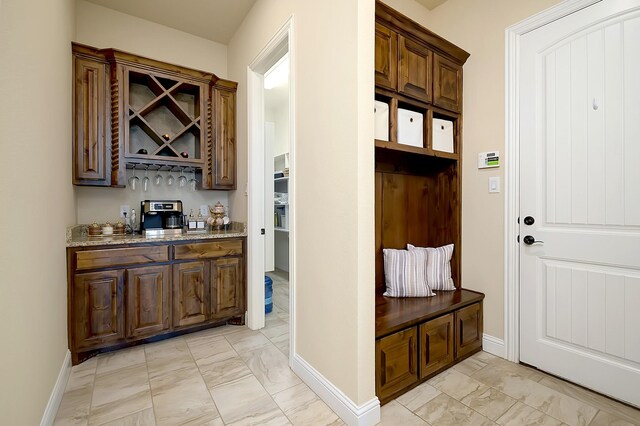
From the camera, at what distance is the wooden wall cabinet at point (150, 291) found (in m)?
2.20

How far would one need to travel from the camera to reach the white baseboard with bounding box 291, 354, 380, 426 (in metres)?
1.51

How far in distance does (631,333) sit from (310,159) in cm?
213

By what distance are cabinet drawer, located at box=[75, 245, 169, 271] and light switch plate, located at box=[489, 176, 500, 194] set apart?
105 inches

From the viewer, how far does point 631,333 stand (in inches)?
66.5

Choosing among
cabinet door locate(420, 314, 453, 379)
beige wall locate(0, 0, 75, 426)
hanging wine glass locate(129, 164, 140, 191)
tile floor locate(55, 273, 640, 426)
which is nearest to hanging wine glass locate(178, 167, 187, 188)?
hanging wine glass locate(129, 164, 140, 191)

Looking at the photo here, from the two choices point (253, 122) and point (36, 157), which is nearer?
point (36, 157)

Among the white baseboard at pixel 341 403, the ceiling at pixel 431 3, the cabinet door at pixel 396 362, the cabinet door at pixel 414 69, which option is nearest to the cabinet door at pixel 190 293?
the white baseboard at pixel 341 403

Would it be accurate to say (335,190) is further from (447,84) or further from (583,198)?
(583,198)

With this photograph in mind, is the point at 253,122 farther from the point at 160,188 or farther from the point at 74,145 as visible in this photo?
the point at 74,145

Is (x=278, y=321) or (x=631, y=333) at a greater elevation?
(x=631, y=333)

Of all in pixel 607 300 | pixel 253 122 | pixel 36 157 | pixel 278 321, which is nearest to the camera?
pixel 36 157

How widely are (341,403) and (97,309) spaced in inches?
76.5

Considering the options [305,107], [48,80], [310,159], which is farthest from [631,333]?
[48,80]

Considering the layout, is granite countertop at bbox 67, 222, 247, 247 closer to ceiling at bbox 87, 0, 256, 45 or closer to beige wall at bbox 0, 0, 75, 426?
beige wall at bbox 0, 0, 75, 426
